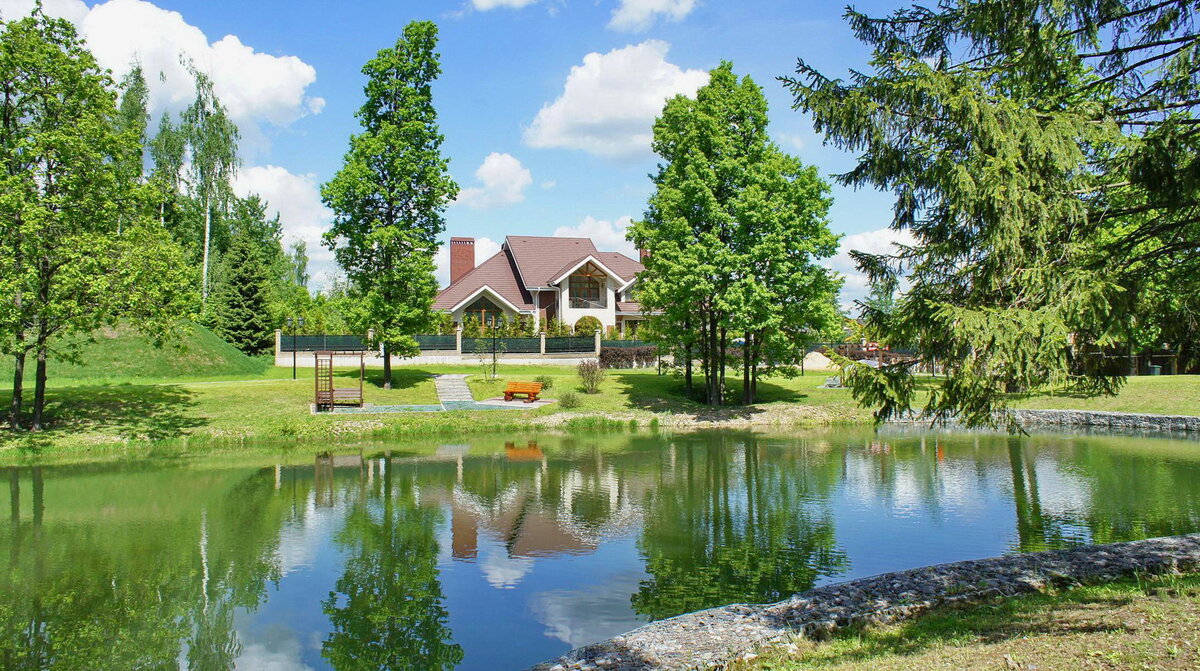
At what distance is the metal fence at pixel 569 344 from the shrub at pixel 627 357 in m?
0.77

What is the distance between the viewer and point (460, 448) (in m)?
24.2

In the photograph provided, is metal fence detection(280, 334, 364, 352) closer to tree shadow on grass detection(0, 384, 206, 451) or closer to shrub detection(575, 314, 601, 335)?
tree shadow on grass detection(0, 384, 206, 451)

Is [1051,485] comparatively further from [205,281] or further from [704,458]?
[205,281]

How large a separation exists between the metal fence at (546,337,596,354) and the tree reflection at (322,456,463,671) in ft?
92.7

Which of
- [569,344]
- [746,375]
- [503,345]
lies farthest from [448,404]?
[569,344]

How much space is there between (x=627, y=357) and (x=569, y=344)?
3.40 meters

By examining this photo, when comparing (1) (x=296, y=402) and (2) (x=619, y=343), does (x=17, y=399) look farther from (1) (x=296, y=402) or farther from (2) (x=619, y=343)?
(2) (x=619, y=343)

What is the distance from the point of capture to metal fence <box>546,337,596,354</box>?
43.2m

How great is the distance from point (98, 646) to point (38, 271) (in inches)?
728

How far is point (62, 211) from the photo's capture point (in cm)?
2273

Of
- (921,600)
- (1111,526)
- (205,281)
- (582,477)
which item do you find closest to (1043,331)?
(921,600)

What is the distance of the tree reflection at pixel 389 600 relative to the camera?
830cm

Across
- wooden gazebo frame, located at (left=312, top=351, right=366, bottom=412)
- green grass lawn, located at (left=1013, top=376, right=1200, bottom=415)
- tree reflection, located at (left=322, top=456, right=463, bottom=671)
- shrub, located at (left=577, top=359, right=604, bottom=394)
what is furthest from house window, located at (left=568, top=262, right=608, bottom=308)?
tree reflection, located at (left=322, top=456, right=463, bottom=671)

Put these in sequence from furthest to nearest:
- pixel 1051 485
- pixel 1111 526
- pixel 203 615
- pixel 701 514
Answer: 1. pixel 1051 485
2. pixel 701 514
3. pixel 1111 526
4. pixel 203 615
